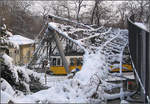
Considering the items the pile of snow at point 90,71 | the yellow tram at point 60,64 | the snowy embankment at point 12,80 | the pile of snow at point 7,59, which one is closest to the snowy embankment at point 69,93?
the pile of snow at point 90,71

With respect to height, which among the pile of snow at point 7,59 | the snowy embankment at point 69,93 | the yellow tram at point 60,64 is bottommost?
the yellow tram at point 60,64

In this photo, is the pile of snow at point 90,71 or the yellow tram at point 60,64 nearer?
the pile of snow at point 90,71

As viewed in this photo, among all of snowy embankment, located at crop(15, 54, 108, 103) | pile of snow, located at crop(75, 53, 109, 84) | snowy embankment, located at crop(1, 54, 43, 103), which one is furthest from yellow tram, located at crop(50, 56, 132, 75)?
snowy embankment, located at crop(15, 54, 108, 103)

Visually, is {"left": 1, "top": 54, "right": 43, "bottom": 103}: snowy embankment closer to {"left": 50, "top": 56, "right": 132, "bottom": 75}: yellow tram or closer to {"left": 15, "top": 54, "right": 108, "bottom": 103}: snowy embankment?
{"left": 15, "top": 54, "right": 108, "bottom": 103}: snowy embankment

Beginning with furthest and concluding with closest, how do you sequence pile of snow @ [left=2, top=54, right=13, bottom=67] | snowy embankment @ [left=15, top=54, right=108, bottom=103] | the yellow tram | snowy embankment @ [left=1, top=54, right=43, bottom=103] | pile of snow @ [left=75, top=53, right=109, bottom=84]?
the yellow tram, pile of snow @ [left=75, top=53, right=109, bottom=84], pile of snow @ [left=2, top=54, right=13, bottom=67], snowy embankment @ [left=1, top=54, right=43, bottom=103], snowy embankment @ [left=15, top=54, right=108, bottom=103]

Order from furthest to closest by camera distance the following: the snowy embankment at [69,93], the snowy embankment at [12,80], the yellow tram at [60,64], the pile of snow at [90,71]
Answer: the yellow tram at [60,64], the pile of snow at [90,71], the snowy embankment at [12,80], the snowy embankment at [69,93]

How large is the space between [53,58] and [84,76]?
18.7 m

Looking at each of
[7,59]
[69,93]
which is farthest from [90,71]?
[7,59]

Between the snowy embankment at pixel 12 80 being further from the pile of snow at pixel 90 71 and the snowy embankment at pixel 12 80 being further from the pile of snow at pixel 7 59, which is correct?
the pile of snow at pixel 90 71

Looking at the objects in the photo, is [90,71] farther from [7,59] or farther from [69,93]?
[7,59]

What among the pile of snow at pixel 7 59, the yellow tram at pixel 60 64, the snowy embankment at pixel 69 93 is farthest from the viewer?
the yellow tram at pixel 60 64

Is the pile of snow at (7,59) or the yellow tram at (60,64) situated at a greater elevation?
the pile of snow at (7,59)

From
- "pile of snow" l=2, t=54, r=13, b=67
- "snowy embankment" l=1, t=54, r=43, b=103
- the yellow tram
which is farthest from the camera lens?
the yellow tram

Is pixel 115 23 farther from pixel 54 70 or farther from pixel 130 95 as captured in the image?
pixel 130 95
